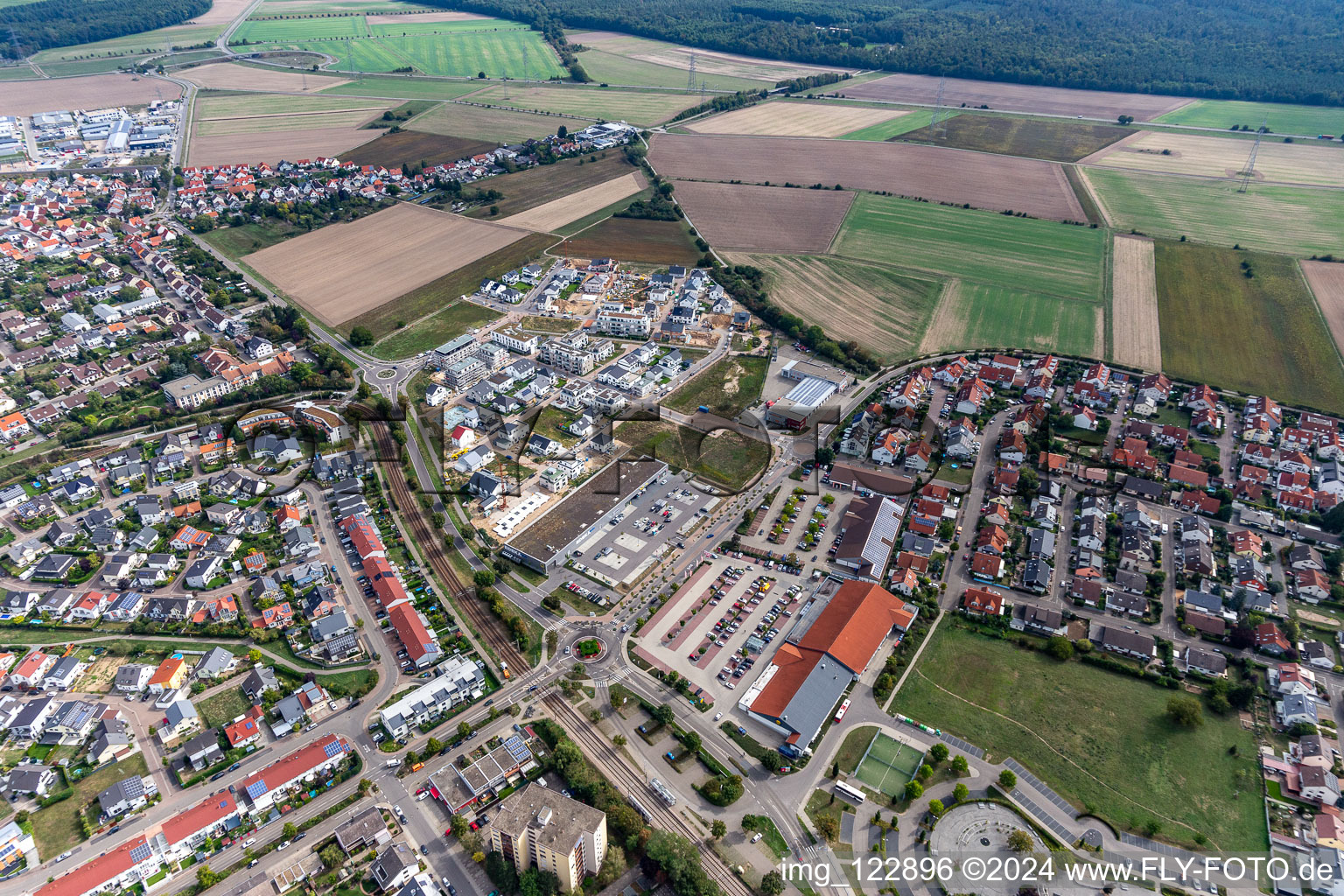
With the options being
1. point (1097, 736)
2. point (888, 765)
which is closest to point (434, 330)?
point (888, 765)

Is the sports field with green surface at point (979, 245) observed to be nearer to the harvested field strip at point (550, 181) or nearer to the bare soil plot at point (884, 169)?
the bare soil plot at point (884, 169)

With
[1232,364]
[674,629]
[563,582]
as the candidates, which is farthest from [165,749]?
[1232,364]

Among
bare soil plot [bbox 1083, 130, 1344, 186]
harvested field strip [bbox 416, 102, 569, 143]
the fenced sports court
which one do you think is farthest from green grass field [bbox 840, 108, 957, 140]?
the fenced sports court

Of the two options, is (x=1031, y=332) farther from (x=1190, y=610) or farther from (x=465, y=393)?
(x=465, y=393)

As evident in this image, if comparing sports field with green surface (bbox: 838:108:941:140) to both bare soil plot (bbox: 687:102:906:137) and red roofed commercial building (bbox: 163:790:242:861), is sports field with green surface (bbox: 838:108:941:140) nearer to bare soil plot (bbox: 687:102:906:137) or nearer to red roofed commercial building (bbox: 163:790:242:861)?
bare soil plot (bbox: 687:102:906:137)

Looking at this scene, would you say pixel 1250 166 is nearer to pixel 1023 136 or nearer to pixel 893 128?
pixel 1023 136
